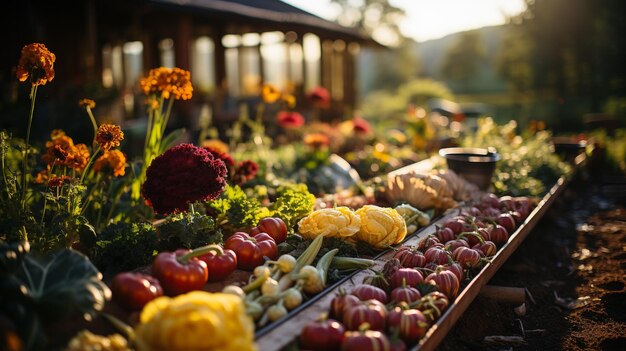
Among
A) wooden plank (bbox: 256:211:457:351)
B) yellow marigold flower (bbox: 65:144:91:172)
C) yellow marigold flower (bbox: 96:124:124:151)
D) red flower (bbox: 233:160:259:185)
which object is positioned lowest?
wooden plank (bbox: 256:211:457:351)

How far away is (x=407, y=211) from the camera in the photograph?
3990 millimetres

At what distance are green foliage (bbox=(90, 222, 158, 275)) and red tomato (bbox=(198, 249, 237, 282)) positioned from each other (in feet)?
1.36

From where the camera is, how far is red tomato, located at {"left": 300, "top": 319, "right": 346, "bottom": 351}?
2096 mm

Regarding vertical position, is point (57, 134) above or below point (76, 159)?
above

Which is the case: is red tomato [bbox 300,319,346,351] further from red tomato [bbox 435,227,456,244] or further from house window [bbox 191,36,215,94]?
house window [bbox 191,36,215,94]

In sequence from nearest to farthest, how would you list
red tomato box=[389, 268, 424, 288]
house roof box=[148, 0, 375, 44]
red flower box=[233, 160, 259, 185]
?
1. red tomato box=[389, 268, 424, 288]
2. red flower box=[233, 160, 259, 185]
3. house roof box=[148, 0, 375, 44]

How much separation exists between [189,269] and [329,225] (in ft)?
3.11

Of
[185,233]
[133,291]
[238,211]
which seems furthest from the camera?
[238,211]

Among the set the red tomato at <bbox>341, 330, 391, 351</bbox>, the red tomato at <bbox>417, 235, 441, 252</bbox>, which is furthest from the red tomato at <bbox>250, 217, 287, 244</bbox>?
the red tomato at <bbox>341, 330, 391, 351</bbox>

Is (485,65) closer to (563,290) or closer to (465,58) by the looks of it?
(465,58)

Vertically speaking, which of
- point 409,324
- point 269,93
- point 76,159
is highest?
point 269,93

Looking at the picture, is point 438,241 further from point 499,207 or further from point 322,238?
point 499,207

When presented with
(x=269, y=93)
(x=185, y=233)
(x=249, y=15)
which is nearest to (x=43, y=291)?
(x=185, y=233)

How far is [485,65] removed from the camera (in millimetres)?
61500
